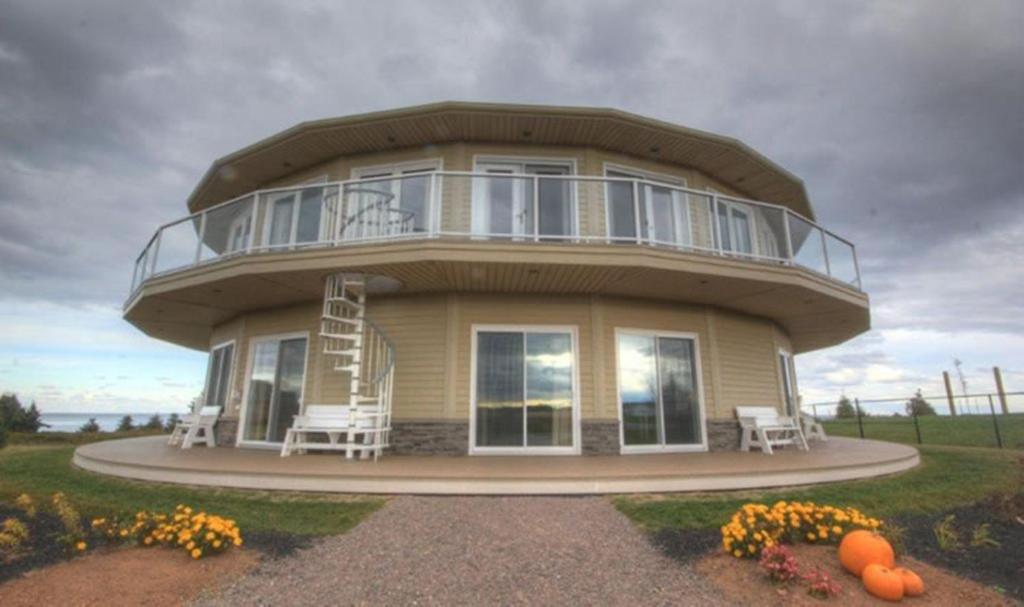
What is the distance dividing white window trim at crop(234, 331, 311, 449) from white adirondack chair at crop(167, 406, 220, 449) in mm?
767

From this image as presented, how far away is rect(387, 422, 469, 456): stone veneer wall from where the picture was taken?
26.8 ft

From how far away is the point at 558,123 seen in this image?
903 cm

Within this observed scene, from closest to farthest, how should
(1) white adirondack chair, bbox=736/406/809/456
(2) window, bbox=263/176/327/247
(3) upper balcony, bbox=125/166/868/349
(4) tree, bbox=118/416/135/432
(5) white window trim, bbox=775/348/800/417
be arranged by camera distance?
(3) upper balcony, bbox=125/166/868/349
(1) white adirondack chair, bbox=736/406/809/456
(2) window, bbox=263/176/327/247
(5) white window trim, bbox=775/348/800/417
(4) tree, bbox=118/416/135/432

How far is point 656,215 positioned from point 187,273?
28.9 ft

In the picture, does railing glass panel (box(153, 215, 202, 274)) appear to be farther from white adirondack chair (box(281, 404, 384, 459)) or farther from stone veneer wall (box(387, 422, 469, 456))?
stone veneer wall (box(387, 422, 469, 456))

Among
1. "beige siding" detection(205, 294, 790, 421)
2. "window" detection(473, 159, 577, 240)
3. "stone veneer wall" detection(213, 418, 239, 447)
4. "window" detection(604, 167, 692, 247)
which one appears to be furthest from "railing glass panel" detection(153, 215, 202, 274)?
"window" detection(604, 167, 692, 247)

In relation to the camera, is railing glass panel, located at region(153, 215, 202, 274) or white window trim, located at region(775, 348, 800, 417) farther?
white window trim, located at region(775, 348, 800, 417)

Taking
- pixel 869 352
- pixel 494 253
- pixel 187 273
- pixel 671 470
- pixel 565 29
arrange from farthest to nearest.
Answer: pixel 869 352
pixel 565 29
pixel 187 273
pixel 494 253
pixel 671 470

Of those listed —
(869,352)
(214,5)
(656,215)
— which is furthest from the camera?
(869,352)

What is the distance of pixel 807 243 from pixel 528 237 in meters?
5.63

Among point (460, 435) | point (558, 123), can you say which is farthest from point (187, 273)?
point (558, 123)

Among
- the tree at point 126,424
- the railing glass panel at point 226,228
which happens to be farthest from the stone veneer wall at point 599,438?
the tree at point 126,424

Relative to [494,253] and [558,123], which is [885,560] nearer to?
[494,253]

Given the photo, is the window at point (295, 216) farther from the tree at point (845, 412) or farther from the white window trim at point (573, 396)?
the tree at point (845, 412)
